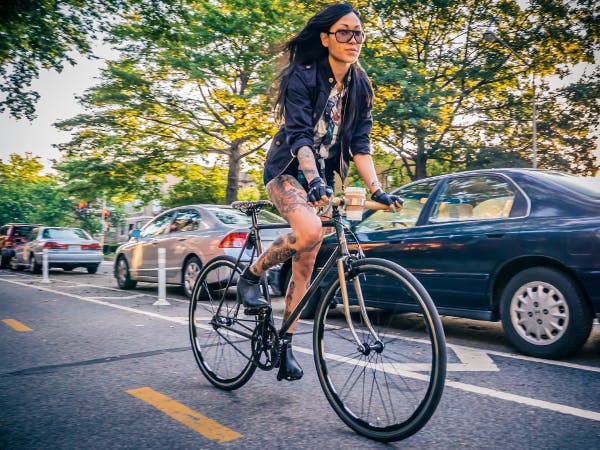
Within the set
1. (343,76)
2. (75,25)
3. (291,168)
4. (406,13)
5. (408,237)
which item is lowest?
(408,237)

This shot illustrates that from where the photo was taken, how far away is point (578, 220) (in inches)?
160

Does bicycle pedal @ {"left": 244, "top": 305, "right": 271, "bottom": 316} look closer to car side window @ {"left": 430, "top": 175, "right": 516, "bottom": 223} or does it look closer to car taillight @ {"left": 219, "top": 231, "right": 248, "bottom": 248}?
car side window @ {"left": 430, "top": 175, "right": 516, "bottom": 223}

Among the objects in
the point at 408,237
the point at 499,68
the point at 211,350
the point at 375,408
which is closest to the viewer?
the point at 375,408

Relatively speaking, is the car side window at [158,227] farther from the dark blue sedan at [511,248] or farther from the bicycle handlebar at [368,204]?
the bicycle handlebar at [368,204]

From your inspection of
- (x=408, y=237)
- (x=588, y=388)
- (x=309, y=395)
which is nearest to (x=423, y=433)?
(x=309, y=395)

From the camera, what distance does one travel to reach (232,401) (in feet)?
10.2

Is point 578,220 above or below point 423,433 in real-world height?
above

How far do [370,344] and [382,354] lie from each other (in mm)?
74

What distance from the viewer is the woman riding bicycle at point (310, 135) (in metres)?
2.76

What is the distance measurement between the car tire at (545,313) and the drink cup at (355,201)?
7.96 ft

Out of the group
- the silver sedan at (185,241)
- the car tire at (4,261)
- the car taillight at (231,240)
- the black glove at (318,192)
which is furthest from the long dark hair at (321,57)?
the car tire at (4,261)

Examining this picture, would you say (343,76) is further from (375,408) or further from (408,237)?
(408,237)

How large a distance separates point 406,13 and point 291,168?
1909 cm

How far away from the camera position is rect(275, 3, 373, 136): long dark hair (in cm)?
283
